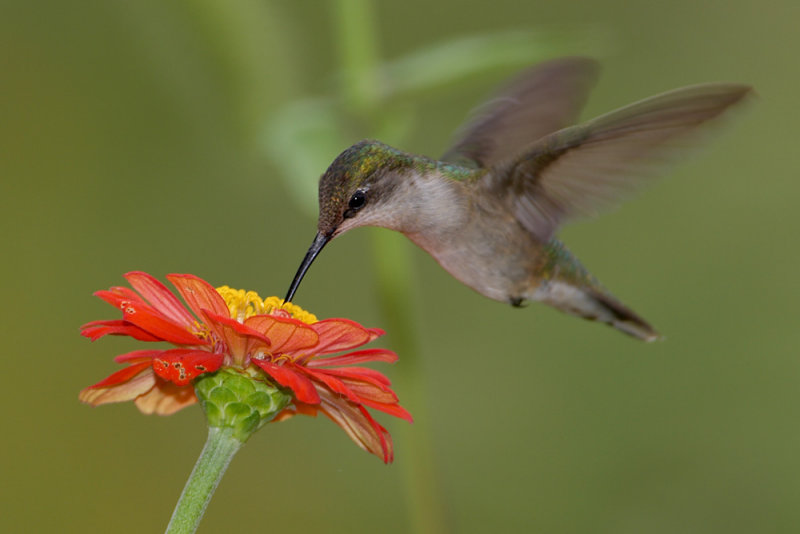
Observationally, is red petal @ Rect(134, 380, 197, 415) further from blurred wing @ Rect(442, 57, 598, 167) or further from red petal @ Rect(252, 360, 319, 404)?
blurred wing @ Rect(442, 57, 598, 167)

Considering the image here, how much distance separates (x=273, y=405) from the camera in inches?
49.5

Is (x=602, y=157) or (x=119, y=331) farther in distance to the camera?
(x=602, y=157)

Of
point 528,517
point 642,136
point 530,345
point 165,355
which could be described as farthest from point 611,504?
point 165,355

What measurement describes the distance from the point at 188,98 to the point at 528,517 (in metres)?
1.58

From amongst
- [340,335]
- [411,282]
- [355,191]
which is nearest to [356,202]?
[355,191]

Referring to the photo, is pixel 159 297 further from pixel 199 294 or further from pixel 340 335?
pixel 340 335

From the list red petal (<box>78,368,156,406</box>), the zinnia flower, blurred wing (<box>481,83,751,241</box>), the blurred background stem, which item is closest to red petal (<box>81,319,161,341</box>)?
the zinnia flower

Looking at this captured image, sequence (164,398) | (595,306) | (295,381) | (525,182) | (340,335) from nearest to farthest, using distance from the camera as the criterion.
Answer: (295,381) < (340,335) < (164,398) < (525,182) < (595,306)

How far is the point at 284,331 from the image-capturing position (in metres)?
1.14

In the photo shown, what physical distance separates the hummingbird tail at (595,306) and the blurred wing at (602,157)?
0.18m

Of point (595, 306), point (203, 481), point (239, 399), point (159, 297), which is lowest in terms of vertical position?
point (203, 481)

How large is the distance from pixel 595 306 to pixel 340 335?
0.86 metres

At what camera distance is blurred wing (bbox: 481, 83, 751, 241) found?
1.29 meters

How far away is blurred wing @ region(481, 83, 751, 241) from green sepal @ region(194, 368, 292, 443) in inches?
24.0
